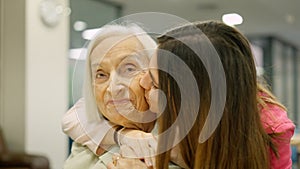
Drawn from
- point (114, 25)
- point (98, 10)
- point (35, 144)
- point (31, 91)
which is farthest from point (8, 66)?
point (114, 25)

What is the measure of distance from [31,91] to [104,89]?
3.67 metres

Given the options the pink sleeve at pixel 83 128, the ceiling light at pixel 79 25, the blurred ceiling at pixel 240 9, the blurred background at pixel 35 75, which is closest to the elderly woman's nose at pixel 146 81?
the pink sleeve at pixel 83 128

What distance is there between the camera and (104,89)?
2.46 feet

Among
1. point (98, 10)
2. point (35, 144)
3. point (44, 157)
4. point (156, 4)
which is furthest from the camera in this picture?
point (156, 4)

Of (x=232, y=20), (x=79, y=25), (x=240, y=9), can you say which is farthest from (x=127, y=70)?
(x=240, y=9)

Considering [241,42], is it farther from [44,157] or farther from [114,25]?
[44,157]

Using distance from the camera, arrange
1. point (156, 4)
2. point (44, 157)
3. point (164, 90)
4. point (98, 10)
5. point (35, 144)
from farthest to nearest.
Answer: point (156, 4)
point (98, 10)
point (35, 144)
point (44, 157)
point (164, 90)

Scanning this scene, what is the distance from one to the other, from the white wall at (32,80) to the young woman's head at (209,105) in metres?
3.58

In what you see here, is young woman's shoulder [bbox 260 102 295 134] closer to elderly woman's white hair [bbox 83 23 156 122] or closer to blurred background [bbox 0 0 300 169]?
elderly woman's white hair [bbox 83 23 156 122]

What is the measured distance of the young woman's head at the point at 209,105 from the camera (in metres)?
0.74

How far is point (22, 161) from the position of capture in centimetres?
402

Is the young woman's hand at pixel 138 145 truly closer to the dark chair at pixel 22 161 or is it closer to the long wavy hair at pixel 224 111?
the long wavy hair at pixel 224 111

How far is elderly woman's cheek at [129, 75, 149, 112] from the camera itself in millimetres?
729

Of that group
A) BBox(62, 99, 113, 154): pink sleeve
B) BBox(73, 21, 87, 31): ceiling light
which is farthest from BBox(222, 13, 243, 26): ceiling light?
BBox(73, 21, 87, 31): ceiling light
